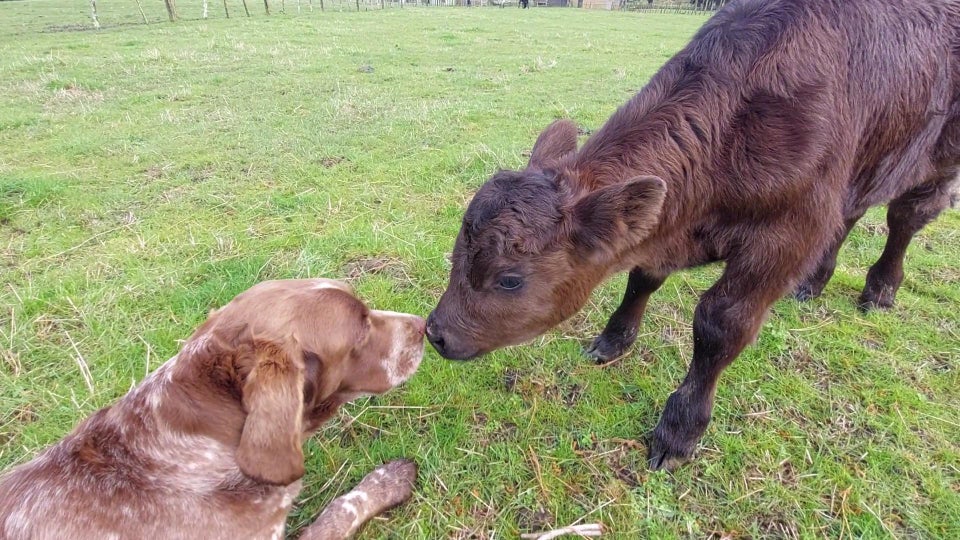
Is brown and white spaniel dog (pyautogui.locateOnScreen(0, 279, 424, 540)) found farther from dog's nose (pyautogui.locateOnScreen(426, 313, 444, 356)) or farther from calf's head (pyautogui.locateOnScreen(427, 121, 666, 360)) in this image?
calf's head (pyautogui.locateOnScreen(427, 121, 666, 360))

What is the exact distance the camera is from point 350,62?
14945 mm

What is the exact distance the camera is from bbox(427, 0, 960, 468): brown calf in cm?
285

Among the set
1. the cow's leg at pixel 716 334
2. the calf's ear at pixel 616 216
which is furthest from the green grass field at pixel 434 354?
the calf's ear at pixel 616 216

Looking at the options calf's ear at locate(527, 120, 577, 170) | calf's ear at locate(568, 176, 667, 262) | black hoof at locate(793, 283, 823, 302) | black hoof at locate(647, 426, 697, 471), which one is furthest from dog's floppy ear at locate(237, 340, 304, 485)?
black hoof at locate(793, 283, 823, 302)

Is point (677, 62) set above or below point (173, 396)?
above

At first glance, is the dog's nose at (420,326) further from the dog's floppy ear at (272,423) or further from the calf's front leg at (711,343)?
the calf's front leg at (711,343)

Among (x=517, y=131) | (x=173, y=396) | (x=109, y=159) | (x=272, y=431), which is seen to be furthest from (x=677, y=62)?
(x=109, y=159)

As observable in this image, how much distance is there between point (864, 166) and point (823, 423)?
5.60 feet

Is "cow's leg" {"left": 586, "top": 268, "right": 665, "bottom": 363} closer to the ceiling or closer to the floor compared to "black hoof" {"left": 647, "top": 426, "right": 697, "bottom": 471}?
closer to the ceiling

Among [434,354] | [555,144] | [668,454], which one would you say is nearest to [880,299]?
[668,454]

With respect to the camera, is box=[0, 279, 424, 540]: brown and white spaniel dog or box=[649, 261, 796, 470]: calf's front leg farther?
box=[649, 261, 796, 470]: calf's front leg

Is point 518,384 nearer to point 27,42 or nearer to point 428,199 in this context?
point 428,199

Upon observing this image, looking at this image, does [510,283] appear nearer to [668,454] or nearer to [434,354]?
[434,354]

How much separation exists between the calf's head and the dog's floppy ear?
1.10m
